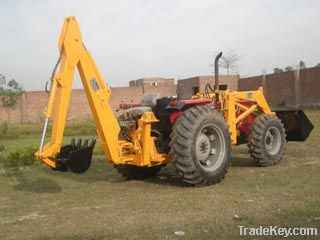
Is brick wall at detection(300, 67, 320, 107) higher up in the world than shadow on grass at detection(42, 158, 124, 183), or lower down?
higher up

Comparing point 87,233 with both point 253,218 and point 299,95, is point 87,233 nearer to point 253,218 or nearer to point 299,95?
point 253,218

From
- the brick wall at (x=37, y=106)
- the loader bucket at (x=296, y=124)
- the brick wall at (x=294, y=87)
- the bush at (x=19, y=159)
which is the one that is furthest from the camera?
the brick wall at (x=37, y=106)

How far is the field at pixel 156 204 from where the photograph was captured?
5887 mm

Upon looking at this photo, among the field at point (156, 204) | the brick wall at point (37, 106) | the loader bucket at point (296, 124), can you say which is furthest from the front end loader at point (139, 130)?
the brick wall at point (37, 106)

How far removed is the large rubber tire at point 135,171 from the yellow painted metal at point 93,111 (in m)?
1.05

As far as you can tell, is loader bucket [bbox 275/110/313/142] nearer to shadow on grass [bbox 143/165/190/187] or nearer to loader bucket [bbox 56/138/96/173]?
shadow on grass [bbox 143/165/190/187]

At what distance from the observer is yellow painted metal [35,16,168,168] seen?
319 inches

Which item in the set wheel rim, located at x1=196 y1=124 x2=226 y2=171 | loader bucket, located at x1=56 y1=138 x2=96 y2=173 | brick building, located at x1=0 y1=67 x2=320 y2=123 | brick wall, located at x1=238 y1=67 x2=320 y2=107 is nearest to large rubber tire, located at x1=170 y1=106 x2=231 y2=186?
wheel rim, located at x1=196 y1=124 x2=226 y2=171
